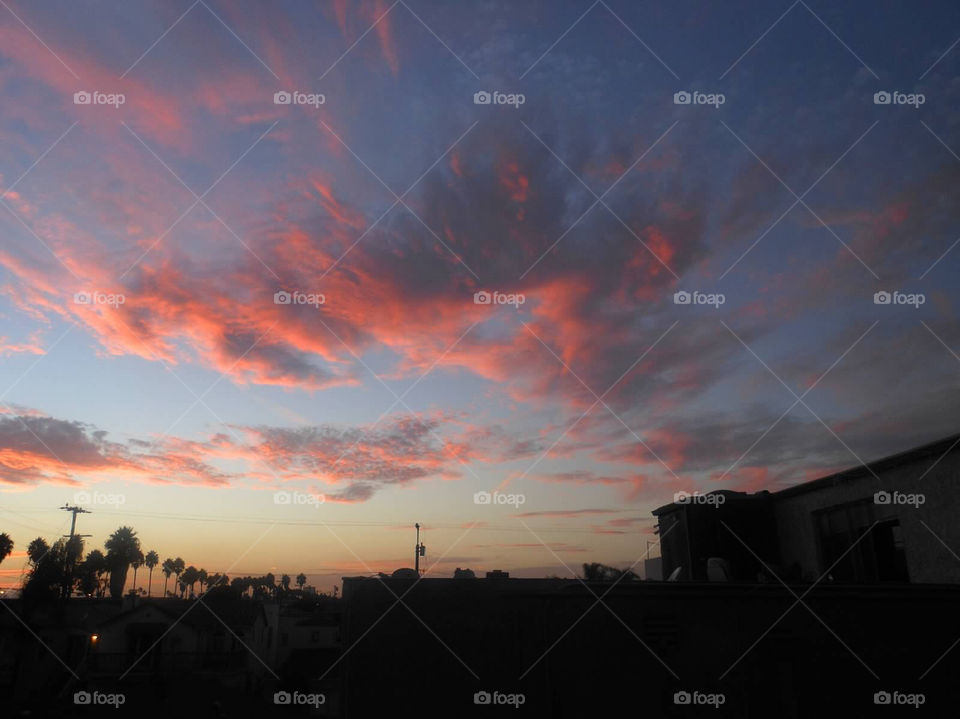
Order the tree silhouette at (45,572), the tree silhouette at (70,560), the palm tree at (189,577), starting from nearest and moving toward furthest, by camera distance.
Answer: the tree silhouette at (45,572), the tree silhouette at (70,560), the palm tree at (189,577)

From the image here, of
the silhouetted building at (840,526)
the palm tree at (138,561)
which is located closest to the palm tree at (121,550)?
the palm tree at (138,561)

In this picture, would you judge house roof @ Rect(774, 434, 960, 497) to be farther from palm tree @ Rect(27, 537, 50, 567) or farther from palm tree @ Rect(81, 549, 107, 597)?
palm tree @ Rect(81, 549, 107, 597)

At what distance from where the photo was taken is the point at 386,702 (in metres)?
12.8

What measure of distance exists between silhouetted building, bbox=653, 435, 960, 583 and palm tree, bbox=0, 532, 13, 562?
254 ft

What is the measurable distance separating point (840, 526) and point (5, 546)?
279ft

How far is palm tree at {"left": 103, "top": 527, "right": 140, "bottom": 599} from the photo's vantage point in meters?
107

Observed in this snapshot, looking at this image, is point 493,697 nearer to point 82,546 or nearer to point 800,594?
point 800,594

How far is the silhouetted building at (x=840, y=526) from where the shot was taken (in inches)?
559

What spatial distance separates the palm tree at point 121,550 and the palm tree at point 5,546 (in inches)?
1317

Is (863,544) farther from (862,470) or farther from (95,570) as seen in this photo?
(95,570)

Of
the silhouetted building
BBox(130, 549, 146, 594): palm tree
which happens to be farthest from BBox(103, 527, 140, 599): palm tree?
the silhouetted building

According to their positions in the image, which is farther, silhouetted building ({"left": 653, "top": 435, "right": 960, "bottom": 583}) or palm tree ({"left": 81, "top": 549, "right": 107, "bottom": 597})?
palm tree ({"left": 81, "top": 549, "right": 107, "bottom": 597})

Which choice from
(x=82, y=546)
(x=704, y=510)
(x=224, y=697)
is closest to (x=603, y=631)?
(x=704, y=510)

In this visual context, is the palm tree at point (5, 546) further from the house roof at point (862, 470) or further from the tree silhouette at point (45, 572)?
the house roof at point (862, 470)
